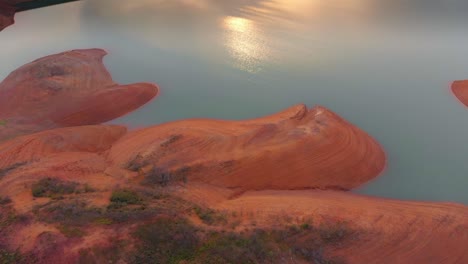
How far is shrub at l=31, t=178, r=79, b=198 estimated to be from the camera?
734 centimetres

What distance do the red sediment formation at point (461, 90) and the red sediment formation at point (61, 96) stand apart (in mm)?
9210

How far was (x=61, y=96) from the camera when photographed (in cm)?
1132

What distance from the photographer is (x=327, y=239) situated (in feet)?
22.1

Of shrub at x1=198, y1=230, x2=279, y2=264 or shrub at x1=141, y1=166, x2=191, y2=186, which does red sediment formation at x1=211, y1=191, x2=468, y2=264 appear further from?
shrub at x1=141, y1=166, x2=191, y2=186

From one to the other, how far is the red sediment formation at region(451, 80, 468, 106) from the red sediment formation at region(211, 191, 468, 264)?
15.3 ft

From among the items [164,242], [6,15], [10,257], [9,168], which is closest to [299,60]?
[164,242]

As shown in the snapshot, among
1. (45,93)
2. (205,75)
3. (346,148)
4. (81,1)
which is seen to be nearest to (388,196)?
(346,148)

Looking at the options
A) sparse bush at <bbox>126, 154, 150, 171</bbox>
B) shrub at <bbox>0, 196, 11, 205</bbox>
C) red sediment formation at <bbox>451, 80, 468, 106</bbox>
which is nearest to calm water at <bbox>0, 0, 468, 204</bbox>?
red sediment formation at <bbox>451, 80, 468, 106</bbox>

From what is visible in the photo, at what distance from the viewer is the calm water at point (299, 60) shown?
32.6ft

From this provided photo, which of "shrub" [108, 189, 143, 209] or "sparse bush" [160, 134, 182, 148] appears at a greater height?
"sparse bush" [160, 134, 182, 148]

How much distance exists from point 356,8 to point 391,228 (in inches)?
477

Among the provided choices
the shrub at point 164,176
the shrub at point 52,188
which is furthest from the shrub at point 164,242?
the shrub at point 52,188

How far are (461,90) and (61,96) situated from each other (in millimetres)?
12103

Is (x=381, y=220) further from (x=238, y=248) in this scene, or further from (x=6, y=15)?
(x=6, y=15)
